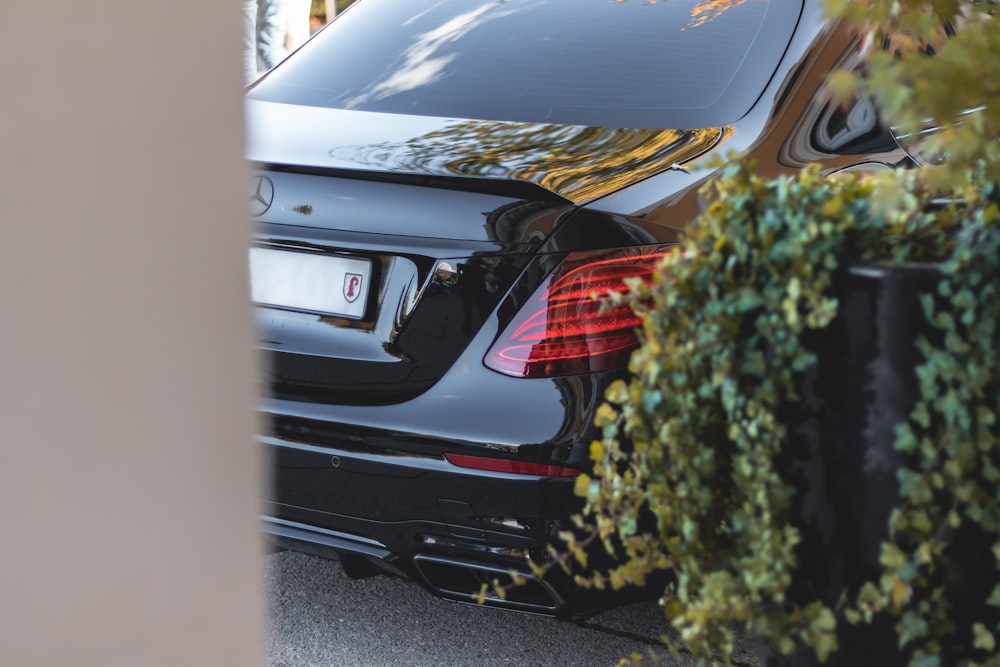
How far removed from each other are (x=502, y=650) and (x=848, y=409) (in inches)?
56.4

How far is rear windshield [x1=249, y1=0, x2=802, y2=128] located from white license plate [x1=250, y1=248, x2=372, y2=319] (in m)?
0.58

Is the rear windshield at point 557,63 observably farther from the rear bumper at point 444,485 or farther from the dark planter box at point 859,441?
the dark planter box at point 859,441

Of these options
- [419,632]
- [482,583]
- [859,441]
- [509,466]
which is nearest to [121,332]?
[859,441]

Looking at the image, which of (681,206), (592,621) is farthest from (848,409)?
(592,621)

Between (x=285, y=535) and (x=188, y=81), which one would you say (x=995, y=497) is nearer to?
(x=188, y=81)

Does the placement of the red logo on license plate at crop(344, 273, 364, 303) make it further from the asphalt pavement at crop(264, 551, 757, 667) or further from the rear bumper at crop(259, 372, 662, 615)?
the asphalt pavement at crop(264, 551, 757, 667)

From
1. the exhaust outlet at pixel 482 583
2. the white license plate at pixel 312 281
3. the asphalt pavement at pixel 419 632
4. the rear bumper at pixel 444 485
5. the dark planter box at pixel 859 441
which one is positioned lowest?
the asphalt pavement at pixel 419 632

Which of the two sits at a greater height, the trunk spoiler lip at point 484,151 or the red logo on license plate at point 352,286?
the trunk spoiler lip at point 484,151

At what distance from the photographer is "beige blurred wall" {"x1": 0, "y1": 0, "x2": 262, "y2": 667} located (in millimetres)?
→ 1048

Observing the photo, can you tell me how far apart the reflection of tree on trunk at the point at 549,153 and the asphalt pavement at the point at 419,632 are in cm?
105

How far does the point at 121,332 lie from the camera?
1.11 m

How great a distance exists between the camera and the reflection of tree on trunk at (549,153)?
2547 millimetres

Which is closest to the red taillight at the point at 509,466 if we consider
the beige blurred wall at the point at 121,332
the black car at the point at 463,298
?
the black car at the point at 463,298

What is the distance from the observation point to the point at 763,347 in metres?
1.85
